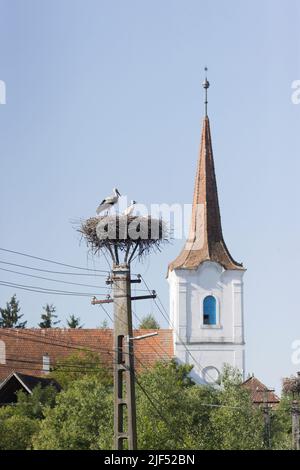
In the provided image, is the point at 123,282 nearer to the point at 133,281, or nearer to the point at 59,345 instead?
the point at 133,281

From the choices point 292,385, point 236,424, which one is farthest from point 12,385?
point 236,424

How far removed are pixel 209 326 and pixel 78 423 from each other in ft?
63.4

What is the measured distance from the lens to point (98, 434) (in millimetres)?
32031

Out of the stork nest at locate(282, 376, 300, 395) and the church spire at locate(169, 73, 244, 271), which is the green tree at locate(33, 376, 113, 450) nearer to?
the church spire at locate(169, 73, 244, 271)

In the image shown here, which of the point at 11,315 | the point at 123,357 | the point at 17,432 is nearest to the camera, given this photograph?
the point at 123,357

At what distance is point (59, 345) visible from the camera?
174ft

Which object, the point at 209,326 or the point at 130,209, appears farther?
the point at 209,326

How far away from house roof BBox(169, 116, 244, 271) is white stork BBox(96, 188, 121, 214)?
73.0 ft

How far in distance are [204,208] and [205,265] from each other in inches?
116

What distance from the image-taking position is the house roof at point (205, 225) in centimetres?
5097

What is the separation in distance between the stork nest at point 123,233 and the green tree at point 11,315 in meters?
46.7

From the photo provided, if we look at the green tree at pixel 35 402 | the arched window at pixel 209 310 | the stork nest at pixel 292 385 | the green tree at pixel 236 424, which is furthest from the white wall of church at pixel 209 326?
the green tree at pixel 236 424

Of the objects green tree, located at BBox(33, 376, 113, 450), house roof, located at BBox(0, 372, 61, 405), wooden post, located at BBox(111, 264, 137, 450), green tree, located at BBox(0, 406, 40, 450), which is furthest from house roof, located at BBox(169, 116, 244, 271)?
wooden post, located at BBox(111, 264, 137, 450)

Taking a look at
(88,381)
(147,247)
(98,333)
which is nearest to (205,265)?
(98,333)
